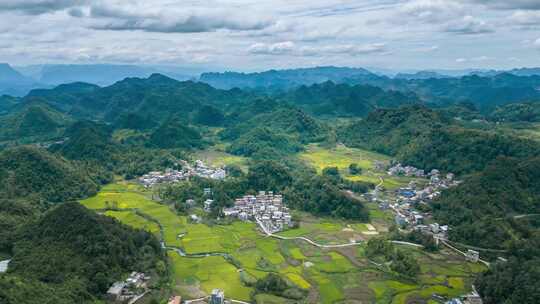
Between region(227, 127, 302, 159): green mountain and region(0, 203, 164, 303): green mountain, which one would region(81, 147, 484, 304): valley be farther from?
region(227, 127, 302, 159): green mountain

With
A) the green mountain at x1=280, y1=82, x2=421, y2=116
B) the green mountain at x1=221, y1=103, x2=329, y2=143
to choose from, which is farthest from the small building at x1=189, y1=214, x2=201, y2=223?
the green mountain at x1=280, y1=82, x2=421, y2=116

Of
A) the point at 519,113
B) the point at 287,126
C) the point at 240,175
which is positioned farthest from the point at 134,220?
the point at 519,113

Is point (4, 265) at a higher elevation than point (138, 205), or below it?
higher

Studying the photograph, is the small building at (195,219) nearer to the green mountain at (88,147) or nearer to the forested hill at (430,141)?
the green mountain at (88,147)

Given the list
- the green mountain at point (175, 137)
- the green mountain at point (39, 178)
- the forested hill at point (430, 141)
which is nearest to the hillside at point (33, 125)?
the green mountain at point (175, 137)

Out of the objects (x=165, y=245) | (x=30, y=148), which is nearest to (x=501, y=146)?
(x=165, y=245)

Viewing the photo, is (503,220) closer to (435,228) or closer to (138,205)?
(435,228)
